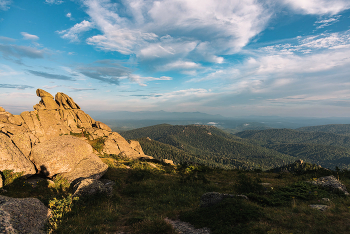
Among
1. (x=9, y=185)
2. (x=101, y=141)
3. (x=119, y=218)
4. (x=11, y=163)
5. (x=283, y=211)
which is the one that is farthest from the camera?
(x=101, y=141)

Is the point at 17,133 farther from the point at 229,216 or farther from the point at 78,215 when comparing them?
the point at 229,216

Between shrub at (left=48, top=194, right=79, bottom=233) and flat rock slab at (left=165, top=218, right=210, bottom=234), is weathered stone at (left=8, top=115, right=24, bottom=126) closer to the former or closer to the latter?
shrub at (left=48, top=194, right=79, bottom=233)

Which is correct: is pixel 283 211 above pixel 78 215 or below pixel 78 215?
above

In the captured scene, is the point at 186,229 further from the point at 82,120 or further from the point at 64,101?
the point at 64,101

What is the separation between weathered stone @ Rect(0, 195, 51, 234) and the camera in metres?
6.67

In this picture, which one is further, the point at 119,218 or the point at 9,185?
the point at 9,185

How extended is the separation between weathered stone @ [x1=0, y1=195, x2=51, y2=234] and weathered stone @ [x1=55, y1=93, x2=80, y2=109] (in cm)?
6498

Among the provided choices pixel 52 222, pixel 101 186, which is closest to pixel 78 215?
pixel 52 222

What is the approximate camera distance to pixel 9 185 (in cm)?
1326

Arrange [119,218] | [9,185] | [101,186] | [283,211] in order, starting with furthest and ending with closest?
[101,186] → [9,185] → [119,218] → [283,211]

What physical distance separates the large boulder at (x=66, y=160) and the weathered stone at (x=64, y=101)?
163 ft

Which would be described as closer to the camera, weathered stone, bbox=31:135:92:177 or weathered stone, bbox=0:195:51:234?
weathered stone, bbox=0:195:51:234

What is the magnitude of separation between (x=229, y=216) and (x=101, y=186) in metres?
12.7

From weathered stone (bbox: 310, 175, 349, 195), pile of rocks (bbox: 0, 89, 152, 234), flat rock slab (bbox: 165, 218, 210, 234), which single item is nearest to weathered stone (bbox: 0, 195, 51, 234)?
pile of rocks (bbox: 0, 89, 152, 234)
